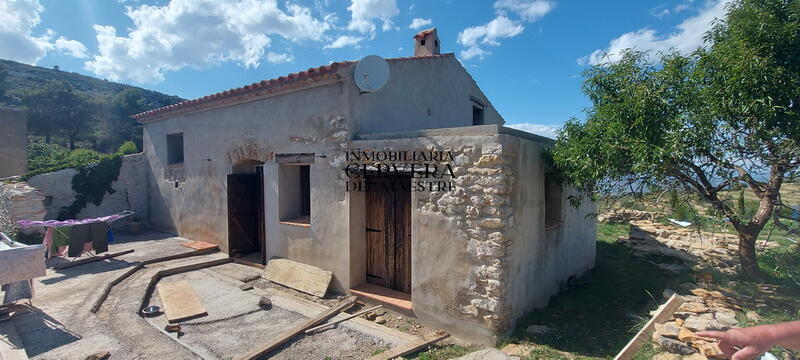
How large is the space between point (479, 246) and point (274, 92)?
5.07 m

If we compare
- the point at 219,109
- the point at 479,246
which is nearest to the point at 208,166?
the point at 219,109

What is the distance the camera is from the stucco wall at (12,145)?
12.3 meters

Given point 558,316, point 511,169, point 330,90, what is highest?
point 330,90

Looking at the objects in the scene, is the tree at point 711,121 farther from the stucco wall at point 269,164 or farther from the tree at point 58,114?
the tree at point 58,114

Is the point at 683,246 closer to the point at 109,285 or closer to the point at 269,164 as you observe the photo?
the point at 269,164

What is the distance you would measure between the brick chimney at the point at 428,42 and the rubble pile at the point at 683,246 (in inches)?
284

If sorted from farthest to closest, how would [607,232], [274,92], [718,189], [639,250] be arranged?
[607,232] → [639,250] → [274,92] → [718,189]

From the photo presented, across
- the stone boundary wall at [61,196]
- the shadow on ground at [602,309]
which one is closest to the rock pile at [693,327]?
the shadow on ground at [602,309]

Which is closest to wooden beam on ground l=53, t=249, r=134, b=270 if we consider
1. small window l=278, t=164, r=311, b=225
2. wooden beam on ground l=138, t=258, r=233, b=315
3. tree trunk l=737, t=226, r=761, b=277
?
wooden beam on ground l=138, t=258, r=233, b=315

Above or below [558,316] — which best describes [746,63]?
above

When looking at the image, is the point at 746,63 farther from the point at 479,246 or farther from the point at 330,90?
the point at 330,90

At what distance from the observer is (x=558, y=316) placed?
18.2 feet

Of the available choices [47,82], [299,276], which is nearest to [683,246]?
[299,276]

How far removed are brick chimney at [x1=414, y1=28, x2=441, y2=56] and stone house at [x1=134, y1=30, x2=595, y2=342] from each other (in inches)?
1.2
